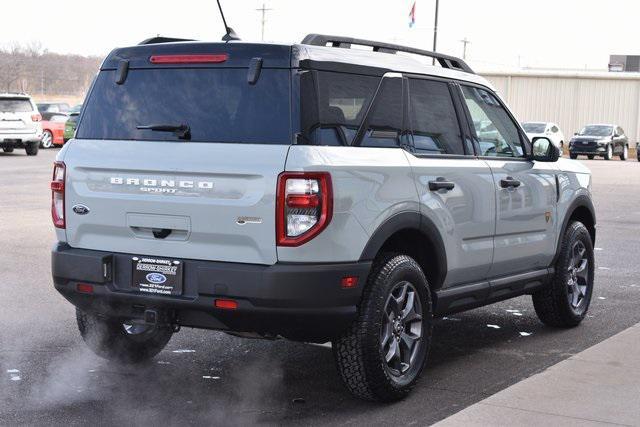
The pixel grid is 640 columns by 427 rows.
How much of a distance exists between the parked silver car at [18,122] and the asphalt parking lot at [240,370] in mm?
22207

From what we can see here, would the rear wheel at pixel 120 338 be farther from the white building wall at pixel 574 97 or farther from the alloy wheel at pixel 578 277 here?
the white building wall at pixel 574 97

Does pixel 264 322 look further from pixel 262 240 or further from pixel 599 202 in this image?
pixel 599 202

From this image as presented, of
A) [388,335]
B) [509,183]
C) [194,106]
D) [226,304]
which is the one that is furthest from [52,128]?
[226,304]

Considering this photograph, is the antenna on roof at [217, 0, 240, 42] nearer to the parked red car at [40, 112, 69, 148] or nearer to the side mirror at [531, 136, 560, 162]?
the side mirror at [531, 136, 560, 162]

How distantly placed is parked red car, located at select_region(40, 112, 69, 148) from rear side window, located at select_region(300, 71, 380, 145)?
32840mm

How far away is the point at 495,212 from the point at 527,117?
189 feet

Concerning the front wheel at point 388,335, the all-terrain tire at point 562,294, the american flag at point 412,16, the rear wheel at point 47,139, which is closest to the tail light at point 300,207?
the front wheel at point 388,335

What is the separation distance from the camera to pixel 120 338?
6.36 metres

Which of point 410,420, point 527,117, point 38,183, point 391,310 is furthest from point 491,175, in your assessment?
point 527,117

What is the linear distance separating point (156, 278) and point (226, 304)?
17.1 inches

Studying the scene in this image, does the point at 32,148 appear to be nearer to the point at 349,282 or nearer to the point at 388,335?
the point at 388,335

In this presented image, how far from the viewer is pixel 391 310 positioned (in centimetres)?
569

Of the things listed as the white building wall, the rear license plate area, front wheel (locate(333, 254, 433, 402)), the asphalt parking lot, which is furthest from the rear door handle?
the white building wall

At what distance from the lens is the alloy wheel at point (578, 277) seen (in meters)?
7.82
